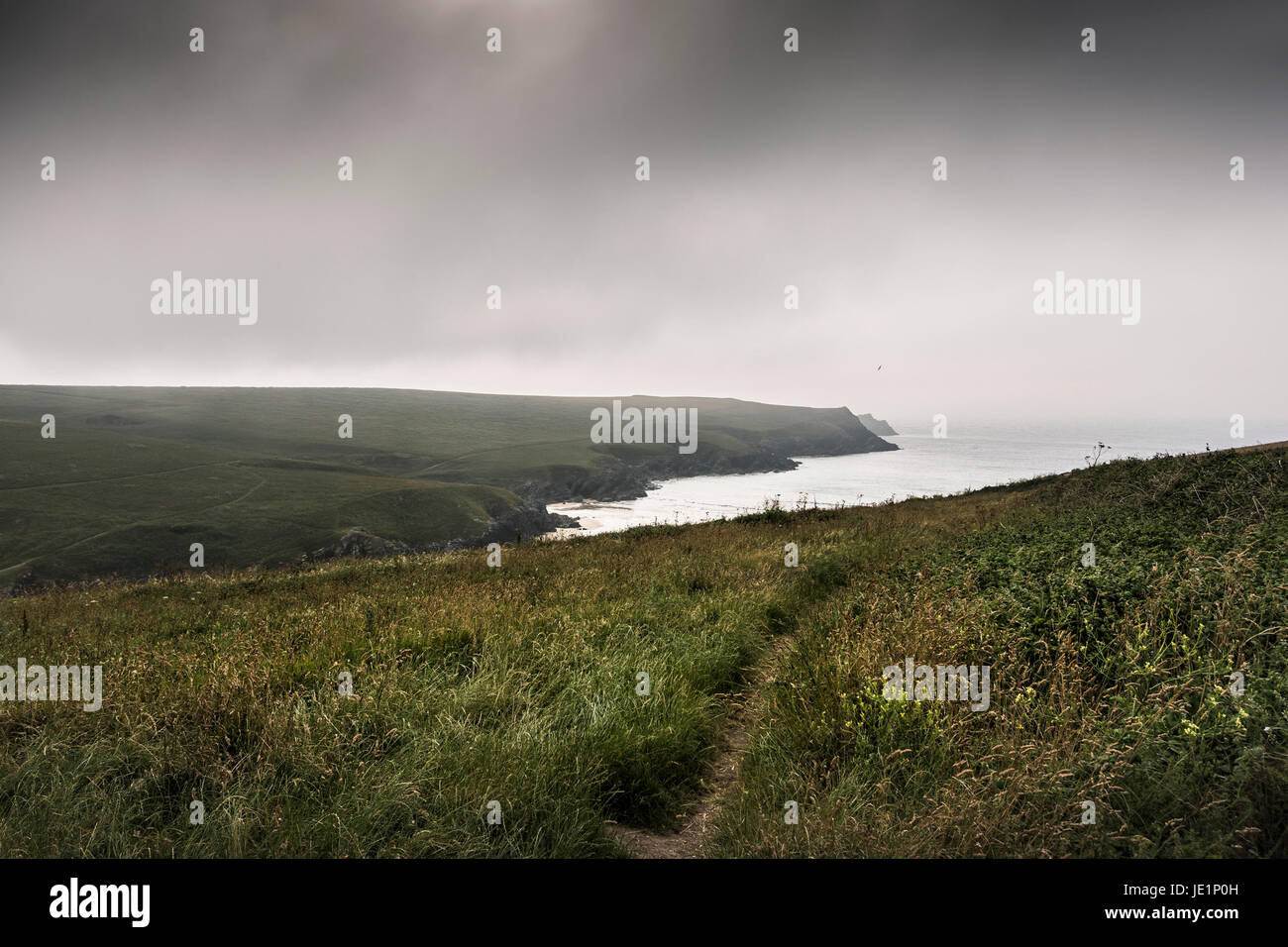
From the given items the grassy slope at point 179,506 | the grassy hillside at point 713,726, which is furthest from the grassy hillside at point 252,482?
the grassy hillside at point 713,726

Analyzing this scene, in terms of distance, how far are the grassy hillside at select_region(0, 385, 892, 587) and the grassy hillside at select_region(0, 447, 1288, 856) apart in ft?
74.5

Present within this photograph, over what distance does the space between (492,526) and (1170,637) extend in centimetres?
8219

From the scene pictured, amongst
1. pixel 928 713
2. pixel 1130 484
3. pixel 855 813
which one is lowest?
pixel 855 813

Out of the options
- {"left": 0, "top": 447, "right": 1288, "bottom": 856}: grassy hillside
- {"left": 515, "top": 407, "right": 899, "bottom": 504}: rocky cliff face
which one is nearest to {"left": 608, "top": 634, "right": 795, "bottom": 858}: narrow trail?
{"left": 0, "top": 447, "right": 1288, "bottom": 856}: grassy hillside

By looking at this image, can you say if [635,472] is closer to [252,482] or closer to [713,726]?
[252,482]

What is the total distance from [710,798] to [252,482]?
387 feet

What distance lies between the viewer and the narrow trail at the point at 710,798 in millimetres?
3867

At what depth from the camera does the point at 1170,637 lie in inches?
194

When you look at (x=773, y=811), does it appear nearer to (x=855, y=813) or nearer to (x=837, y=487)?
(x=855, y=813)

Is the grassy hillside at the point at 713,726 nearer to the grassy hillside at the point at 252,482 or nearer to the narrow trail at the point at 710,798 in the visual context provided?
the narrow trail at the point at 710,798

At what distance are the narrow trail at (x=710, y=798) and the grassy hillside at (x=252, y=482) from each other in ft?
84.4

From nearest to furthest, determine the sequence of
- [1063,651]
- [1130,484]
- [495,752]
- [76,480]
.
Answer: [495,752]
[1063,651]
[1130,484]
[76,480]

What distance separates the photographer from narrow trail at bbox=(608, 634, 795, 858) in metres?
3.87
